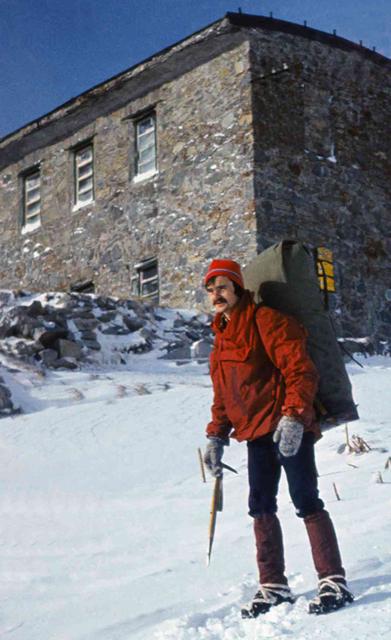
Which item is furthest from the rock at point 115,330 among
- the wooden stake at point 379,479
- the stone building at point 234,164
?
the wooden stake at point 379,479

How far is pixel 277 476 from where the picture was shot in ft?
13.9

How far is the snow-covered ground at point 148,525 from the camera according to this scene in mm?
4105

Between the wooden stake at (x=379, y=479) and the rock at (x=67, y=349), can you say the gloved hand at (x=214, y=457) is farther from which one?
the rock at (x=67, y=349)

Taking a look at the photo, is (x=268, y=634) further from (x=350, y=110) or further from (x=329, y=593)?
(x=350, y=110)

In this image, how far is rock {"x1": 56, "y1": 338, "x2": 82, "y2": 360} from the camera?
11680 millimetres

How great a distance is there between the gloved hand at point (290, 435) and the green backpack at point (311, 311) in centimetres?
31

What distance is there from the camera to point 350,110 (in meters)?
16.8

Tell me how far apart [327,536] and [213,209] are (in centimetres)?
1200

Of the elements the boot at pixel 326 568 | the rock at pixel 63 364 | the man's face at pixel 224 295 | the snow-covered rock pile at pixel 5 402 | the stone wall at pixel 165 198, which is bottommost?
the boot at pixel 326 568

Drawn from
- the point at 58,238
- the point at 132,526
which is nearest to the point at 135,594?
the point at 132,526

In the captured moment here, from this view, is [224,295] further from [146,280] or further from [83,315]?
[146,280]

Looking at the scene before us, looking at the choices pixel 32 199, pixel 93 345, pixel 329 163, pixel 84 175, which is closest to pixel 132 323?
pixel 93 345

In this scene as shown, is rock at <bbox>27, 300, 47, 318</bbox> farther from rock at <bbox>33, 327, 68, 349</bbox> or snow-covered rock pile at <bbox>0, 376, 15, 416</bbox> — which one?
snow-covered rock pile at <bbox>0, 376, 15, 416</bbox>

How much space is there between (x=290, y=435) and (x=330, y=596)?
2.20ft
